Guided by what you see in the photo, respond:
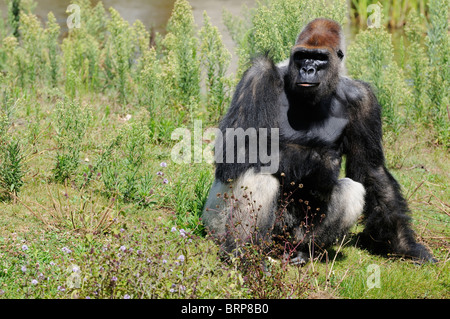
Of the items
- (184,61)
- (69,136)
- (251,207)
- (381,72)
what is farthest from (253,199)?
(381,72)

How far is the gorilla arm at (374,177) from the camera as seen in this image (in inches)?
185

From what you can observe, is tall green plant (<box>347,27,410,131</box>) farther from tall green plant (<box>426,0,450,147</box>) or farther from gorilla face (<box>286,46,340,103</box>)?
gorilla face (<box>286,46,340,103</box>)

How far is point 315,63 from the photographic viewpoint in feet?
14.1

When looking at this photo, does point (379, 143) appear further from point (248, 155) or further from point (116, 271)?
point (116, 271)

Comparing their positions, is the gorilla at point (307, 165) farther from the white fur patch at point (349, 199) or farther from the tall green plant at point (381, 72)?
the tall green plant at point (381, 72)

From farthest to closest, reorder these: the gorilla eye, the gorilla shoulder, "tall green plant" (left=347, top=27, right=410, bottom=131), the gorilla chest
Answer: "tall green plant" (left=347, top=27, right=410, bottom=131)
the gorilla shoulder
the gorilla chest
the gorilla eye

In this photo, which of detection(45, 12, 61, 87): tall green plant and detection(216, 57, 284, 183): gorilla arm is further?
detection(45, 12, 61, 87): tall green plant

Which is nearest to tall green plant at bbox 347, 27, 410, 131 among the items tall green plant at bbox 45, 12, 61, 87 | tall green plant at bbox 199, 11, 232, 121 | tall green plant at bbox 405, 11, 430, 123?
tall green plant at bbox 405, 11, 430, 123

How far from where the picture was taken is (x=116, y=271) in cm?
340

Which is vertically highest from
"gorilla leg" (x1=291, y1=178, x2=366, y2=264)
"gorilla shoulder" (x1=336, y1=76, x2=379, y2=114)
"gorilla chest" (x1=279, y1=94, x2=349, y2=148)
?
"gorilla shoulder" (x1=336, y1=76, x2=379, y2=114)

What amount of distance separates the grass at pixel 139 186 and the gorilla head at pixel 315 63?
122 cm

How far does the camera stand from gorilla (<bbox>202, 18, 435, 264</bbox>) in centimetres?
421

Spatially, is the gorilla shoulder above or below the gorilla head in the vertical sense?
below
